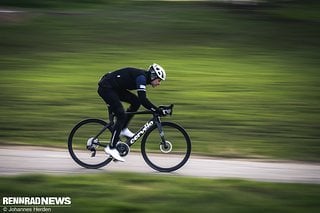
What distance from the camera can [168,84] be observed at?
59.1 ft

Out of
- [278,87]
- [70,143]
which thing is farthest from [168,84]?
[70,143]

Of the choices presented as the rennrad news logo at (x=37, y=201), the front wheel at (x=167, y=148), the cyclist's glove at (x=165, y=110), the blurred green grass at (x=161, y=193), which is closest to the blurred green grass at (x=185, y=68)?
the front wheel at (x=167, y=148)

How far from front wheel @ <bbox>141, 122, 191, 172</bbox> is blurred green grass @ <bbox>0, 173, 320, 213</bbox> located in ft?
1.90

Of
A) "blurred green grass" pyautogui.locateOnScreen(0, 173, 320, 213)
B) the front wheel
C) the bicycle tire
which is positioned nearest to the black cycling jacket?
the front wheel

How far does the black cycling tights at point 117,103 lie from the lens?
10.0 m

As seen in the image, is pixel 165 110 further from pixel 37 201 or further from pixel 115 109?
pixel 37 201

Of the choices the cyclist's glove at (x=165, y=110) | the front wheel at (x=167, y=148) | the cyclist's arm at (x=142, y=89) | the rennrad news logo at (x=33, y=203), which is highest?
the cyclist's arm at (x=142, y=89)

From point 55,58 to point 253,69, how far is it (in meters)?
7.08

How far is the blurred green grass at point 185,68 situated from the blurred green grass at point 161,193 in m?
2.55

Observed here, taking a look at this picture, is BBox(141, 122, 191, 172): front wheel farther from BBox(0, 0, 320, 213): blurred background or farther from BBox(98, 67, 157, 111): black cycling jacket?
BBox(0, 0, 320, 213): blurred background

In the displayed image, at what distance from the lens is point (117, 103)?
1000 centimetres

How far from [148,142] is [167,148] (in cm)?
34

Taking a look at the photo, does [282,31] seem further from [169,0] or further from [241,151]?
[241,151]

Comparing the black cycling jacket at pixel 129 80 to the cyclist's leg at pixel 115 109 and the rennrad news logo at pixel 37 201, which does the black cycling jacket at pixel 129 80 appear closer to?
the cyclist's leg at pixel 115 109
